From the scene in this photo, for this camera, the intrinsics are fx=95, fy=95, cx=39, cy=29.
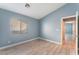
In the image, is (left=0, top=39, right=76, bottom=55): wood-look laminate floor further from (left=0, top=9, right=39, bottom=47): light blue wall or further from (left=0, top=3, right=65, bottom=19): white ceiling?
(left=0, top=3, right=65, bottom=19): white ceiling

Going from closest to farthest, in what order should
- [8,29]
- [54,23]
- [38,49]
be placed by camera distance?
[8,29] → [38,49] → [54,23]

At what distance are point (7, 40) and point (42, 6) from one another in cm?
133

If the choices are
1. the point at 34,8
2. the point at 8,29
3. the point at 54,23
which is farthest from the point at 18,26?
the point at 54,23

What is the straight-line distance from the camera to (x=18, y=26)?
8.82 feet

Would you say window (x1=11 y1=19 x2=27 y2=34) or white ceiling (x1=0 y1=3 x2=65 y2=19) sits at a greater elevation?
white ceiling (x1=0 y1=3 x2=65 y2=19)

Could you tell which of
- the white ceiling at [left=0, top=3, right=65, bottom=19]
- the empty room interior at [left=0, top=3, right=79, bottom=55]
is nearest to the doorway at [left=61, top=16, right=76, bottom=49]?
the empty room interior at [left=0, top=3, right=79, bottom=55]

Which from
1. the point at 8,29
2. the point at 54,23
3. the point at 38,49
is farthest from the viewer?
the point at 54,23

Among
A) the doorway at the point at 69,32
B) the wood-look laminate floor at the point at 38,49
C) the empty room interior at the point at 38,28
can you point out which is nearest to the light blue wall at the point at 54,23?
the empty room interior at the point at 38,28

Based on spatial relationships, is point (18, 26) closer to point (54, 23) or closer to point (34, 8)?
point (34, 8)

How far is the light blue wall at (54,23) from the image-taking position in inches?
104

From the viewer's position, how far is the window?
2.60m

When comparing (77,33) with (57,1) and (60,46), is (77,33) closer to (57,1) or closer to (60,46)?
(60,46)

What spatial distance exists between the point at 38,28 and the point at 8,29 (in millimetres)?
841

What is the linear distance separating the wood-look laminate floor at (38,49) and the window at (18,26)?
1.33ft
